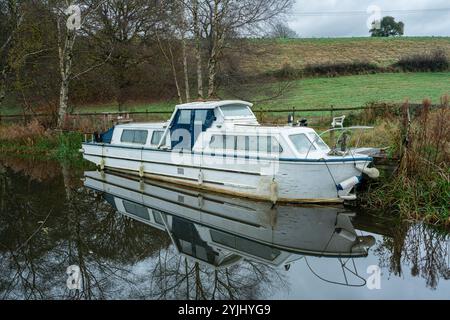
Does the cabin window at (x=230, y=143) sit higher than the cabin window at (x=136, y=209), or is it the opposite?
the cabin window at (x=230, y=143)

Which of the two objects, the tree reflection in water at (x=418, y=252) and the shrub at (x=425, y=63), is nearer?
the tree reflection in water at (x=418, y=252)


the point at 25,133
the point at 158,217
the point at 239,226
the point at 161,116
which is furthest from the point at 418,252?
the point at 25,133

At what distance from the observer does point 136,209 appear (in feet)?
39.8

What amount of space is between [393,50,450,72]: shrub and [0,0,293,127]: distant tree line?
21470 millimetres

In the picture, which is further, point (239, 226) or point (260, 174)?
point (260, 174)

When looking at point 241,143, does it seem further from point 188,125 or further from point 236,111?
point 188,125

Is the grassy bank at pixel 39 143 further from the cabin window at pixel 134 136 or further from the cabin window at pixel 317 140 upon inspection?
the cabin window at pixel 317 140

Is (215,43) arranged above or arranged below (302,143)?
above

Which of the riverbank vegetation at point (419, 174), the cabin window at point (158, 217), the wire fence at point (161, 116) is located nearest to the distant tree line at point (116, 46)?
the wire fence at point (161, 116)

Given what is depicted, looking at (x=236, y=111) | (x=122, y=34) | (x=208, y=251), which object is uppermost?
(x=122, y=34)

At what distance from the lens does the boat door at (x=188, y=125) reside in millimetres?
13758

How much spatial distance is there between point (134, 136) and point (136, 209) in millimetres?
5098

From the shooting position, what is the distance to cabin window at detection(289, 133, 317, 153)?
12.1m

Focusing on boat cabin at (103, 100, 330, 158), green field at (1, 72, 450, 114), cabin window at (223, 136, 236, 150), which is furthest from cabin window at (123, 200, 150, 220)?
green field at (1, 72, 450, 114)
